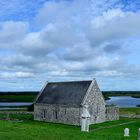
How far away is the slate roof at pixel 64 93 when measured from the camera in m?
55.1

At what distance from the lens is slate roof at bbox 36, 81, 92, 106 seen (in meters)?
55.1

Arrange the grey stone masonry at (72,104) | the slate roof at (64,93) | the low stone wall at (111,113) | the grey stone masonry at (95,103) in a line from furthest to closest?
the low stone wall at (111,113) < the slate roof at (64,93) < the grey stone masonry at (95,103) < the grey stone masonry at (72,104)

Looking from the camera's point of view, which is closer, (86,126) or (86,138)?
(86,138)

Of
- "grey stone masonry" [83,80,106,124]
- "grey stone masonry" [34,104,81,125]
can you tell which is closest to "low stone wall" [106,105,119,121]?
"grey stone masonry" [83,80,106,124]

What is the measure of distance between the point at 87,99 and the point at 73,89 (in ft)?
12.5

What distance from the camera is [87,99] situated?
54156 millimetres

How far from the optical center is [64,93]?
2283 inches

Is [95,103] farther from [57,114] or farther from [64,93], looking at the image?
[57,114]

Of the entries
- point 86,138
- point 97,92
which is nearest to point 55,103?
point 97,92

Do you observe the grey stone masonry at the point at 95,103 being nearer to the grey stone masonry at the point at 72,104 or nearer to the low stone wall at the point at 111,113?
the grey stone masonry at the point at 72,104

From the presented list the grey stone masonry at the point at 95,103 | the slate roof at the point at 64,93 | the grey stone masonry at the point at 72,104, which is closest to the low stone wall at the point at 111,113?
the grey stone masonry at the point at 72,104

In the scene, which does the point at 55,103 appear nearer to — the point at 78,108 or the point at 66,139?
the point at 78,108

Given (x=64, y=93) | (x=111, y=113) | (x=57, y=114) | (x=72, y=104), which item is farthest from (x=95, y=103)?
(x=57, y=114)

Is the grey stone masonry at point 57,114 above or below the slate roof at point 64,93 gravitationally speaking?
below
